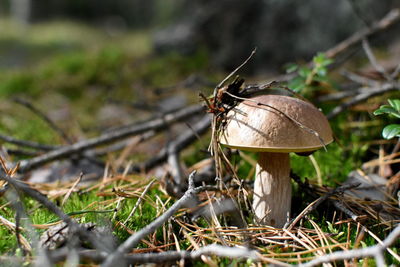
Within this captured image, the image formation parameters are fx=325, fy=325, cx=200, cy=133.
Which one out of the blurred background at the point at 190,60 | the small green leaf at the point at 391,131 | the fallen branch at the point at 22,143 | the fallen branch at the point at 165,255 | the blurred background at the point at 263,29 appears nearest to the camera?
the fallen branch at the point at 165,255

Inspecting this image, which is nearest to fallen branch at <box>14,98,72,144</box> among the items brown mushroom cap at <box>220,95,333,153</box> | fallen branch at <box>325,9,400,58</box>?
brown mushroom cap at <box>220,95,333,153</box>

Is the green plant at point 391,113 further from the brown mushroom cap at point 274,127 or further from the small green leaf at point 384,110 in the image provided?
the brown mushroom cap at point 274,127

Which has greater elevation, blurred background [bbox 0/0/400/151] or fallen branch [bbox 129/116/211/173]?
blurred background [bbox 0/0/400/151]

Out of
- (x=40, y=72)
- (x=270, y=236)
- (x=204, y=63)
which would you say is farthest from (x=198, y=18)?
(x=270, y=236)

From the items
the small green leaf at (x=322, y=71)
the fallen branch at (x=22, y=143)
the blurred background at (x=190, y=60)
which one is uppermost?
the blurred background at (x=190, y=60)

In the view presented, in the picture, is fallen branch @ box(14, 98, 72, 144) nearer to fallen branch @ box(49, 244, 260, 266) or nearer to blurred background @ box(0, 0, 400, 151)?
blurred background @ box(0, 0, 400, 151)

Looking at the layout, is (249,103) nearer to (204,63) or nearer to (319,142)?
(319,142)

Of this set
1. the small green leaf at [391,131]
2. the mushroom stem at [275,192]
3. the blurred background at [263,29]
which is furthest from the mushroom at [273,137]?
the blurred background at [263,29]

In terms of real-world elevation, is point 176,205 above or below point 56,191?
below
